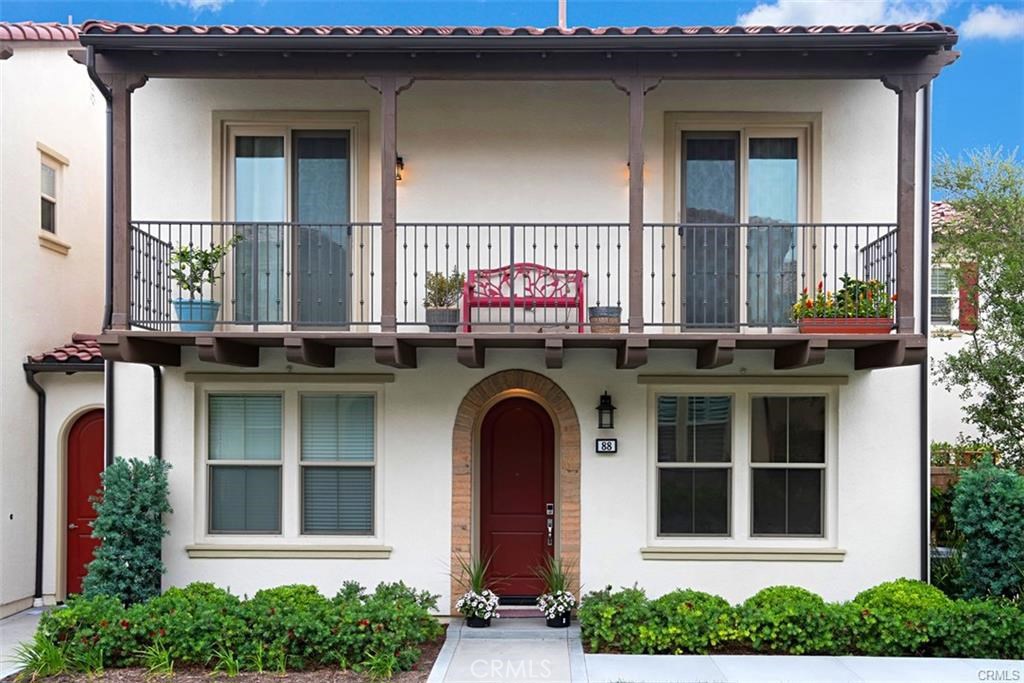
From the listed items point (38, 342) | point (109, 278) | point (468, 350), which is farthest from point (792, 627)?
point (38, 342)

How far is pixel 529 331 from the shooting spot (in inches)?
330

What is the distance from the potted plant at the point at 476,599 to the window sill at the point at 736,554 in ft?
5.87

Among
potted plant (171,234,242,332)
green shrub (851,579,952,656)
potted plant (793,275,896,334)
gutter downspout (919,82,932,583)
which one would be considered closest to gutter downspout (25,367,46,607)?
potted plant (171,234,242,332)

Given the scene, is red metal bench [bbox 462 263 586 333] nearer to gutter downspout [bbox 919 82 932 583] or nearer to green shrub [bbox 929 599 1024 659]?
gutter downspout [bbox 919 82 932 583]

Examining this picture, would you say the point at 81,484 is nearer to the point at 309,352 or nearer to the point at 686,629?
the point at 309,352

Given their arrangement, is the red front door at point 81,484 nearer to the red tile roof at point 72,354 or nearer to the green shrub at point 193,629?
the red tile roof at point 72,354

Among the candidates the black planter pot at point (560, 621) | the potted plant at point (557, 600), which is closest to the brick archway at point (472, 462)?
the potted plant at point (557, 600)

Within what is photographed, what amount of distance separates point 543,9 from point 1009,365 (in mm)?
8899

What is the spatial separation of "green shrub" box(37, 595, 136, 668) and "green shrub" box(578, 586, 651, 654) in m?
4.42

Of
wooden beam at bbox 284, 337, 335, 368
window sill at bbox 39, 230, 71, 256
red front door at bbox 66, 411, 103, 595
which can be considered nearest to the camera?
wooden beam at bbox 284, 337, 335, 368

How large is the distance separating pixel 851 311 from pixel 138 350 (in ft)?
24.5

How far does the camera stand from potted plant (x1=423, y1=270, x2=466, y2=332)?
8297 millimetres

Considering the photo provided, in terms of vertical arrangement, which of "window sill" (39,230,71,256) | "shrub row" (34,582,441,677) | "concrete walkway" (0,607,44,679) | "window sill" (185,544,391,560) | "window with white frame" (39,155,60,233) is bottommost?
"concrete walkway" (0,607,44,679)

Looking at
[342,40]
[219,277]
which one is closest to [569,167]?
[342,40]
